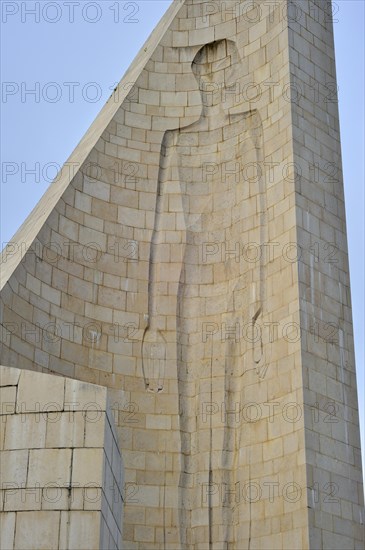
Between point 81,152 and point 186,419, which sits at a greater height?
point 81,152

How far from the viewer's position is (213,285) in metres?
13.8

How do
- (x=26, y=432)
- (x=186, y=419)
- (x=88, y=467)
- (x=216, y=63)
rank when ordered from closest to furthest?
(x=88, y=467), (x=26, y=432), (x=186, y=419), (x=216, y=63)

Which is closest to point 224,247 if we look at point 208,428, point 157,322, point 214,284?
point 214,284

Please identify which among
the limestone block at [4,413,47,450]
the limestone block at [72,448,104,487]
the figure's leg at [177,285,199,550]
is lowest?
the limestone block at [72,448,104,487]

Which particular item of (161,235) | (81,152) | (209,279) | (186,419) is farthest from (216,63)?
(186,419)

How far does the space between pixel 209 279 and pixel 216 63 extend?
332 centimetres

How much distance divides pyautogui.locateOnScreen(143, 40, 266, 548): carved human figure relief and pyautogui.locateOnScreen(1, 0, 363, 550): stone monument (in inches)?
0.8

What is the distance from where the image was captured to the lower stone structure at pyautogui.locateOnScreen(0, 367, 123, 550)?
8.03 m

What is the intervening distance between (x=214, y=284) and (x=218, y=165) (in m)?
1.74

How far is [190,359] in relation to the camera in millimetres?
13367

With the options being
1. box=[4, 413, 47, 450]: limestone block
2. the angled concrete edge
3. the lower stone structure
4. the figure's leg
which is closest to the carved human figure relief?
the figure's leg

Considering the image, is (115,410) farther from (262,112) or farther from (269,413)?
(262,112)

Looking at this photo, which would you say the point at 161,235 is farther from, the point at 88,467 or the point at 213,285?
the point at 88,467

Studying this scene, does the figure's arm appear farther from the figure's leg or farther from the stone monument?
the figure's leg
